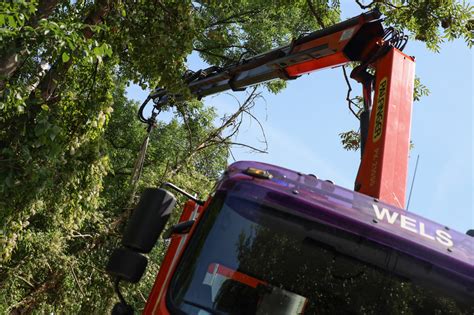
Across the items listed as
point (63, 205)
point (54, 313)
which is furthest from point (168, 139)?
point (63, 205)

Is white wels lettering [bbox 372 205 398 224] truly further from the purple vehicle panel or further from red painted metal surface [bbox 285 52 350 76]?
red painted metal surface [bbox 285 52 350 76]

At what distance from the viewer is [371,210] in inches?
140

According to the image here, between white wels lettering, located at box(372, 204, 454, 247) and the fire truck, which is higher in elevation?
white wels lettering, located at box(372, 204, 454, 247)

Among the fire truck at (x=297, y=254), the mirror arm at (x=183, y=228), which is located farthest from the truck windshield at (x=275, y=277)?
the mirror arm at (x=183, y=228)

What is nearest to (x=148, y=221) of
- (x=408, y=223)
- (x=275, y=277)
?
(x=275, y=277)

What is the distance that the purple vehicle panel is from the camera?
132 inches

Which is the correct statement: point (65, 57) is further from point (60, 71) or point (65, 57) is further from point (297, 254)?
point (297, 254)

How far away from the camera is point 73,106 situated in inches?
269

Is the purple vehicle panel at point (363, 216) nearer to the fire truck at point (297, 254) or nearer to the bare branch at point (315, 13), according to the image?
the fire truck at point (297, 254)

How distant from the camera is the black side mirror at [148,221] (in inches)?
138

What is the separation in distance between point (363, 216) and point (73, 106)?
14.9 feet

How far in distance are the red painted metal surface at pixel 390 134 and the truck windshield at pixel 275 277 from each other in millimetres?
1264

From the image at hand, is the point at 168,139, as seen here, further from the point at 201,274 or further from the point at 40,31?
the point at 201,274

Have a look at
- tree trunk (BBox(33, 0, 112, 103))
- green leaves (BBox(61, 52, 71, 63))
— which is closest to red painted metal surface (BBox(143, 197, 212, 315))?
green leaves (BBox(61, 52, 71, 63))
